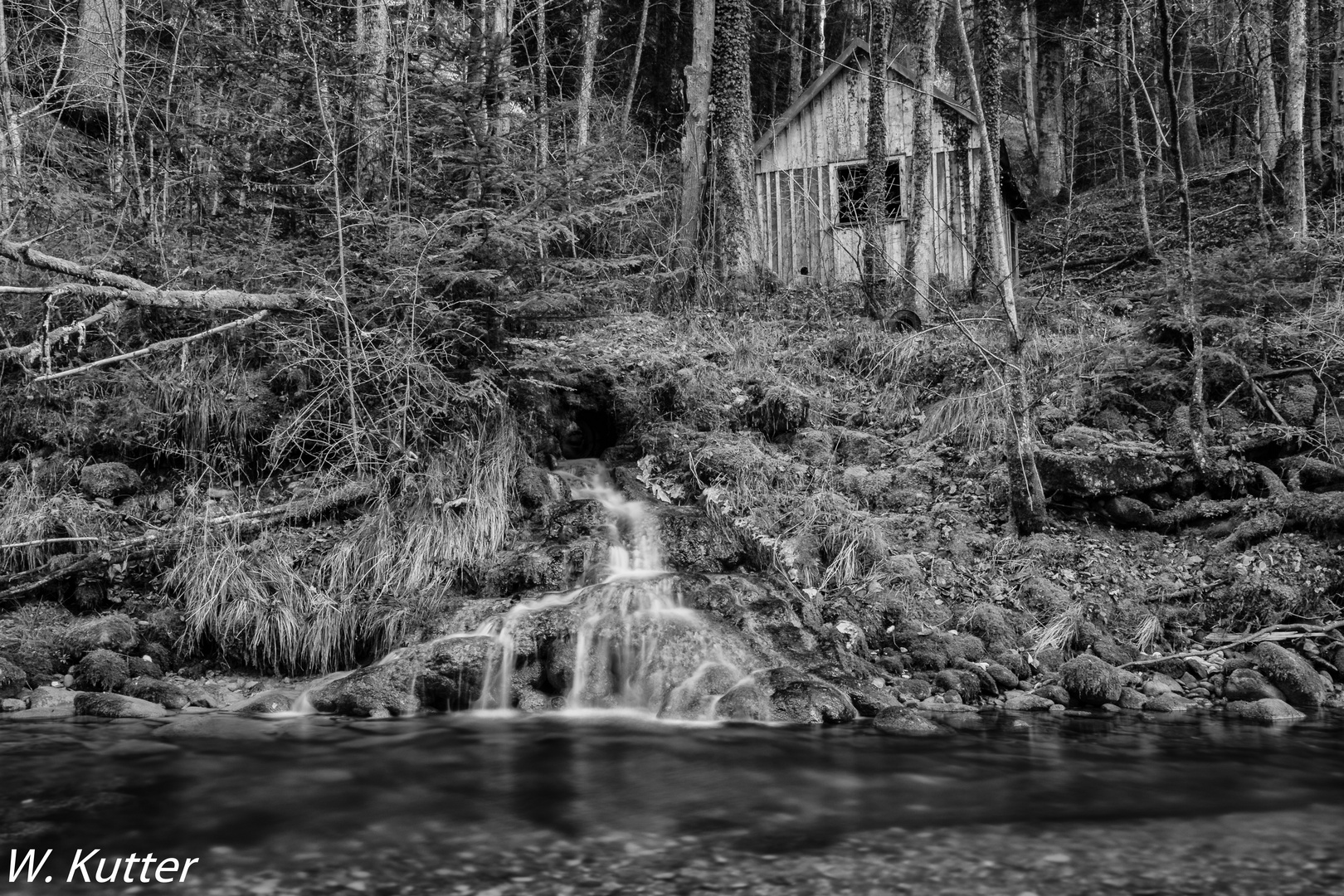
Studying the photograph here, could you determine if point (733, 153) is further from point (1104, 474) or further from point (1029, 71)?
point (1029, 71)

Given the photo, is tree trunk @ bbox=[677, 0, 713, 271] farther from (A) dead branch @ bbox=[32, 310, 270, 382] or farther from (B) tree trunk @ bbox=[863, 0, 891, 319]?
(A) dead branch @ bbox=[32, 310, 270, 382]

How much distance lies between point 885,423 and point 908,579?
291 cm

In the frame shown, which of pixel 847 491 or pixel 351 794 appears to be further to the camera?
pixel 847 491

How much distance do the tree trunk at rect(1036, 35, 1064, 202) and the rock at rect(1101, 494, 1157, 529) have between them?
19900 millimetres

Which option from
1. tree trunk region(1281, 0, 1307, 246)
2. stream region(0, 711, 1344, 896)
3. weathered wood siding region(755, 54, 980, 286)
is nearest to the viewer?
stream region(0, 711, 1344, 896)

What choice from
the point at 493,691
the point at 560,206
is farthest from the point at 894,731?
the point at 560,206

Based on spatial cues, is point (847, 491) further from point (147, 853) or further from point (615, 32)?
point (615, 32)

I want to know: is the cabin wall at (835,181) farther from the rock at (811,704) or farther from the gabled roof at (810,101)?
the rock at (811,704)

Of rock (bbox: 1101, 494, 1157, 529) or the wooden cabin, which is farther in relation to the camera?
the wooden cabin

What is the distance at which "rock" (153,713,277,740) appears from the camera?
5.82m

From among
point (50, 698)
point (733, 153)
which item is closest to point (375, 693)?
point (50, 698)

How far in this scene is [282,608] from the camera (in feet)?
23.6

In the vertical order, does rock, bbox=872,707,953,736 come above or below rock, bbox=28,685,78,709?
below

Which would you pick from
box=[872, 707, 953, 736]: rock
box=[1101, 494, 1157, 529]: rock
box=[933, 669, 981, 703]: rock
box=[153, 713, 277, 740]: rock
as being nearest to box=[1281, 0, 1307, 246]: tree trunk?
box=[1101, 494, 1157, 529]: rock
